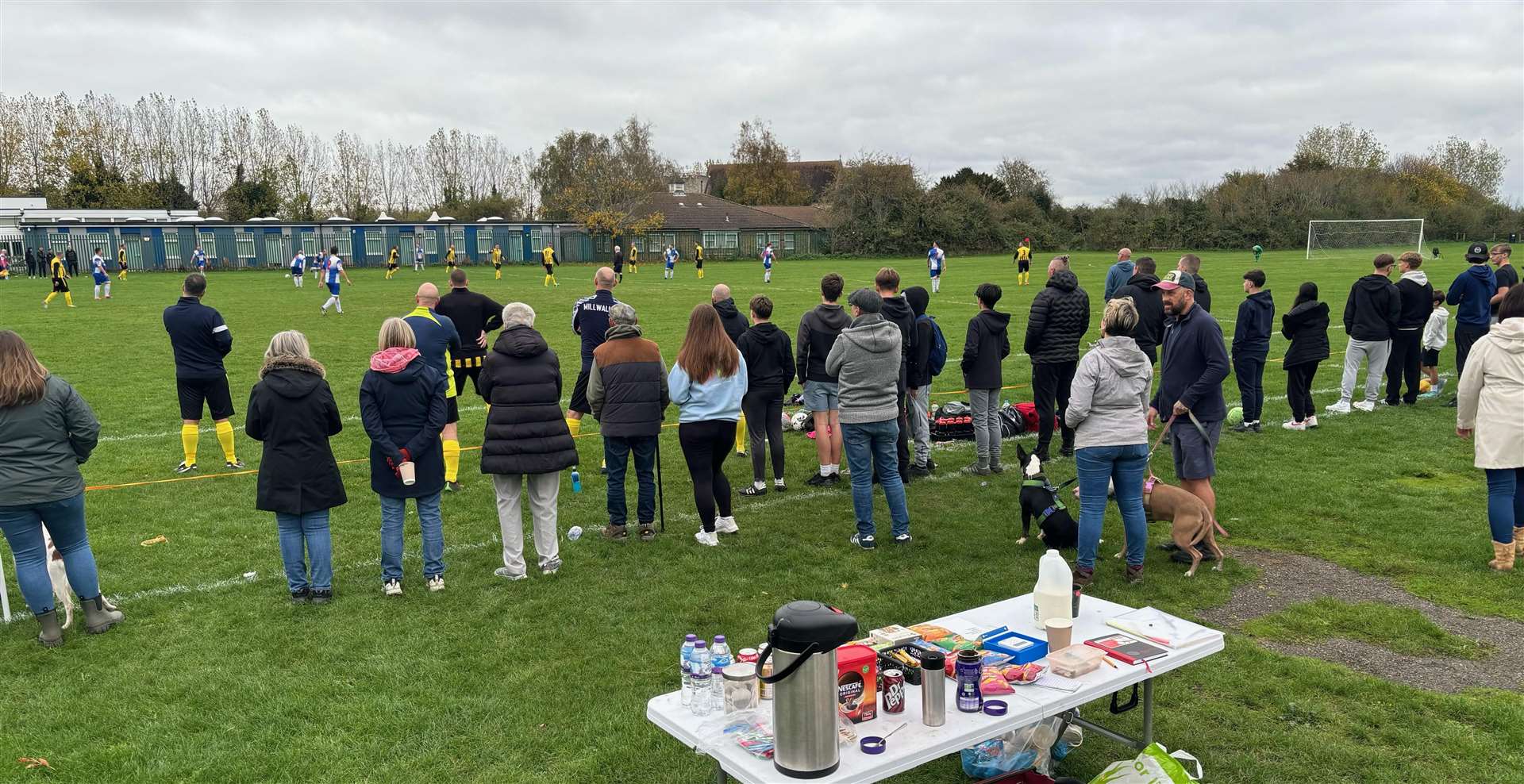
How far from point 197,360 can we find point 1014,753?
8.73m

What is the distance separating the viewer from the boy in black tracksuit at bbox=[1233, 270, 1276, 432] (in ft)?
35.2

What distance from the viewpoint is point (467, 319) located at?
31.8ft

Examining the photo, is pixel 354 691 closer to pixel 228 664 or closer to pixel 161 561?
pixel 228 664

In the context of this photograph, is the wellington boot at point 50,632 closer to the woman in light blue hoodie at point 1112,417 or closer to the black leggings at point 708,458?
the black leggings at point 708,458

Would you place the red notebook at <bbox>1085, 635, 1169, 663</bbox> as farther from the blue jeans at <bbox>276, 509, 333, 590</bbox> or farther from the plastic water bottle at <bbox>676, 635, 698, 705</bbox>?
the blue jeans at <bbox>276, 509, 333, 590</bbox>

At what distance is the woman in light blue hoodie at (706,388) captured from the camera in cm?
719

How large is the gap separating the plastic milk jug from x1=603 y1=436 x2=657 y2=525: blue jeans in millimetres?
3779

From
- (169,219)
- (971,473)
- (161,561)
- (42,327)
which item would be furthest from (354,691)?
(169,219)

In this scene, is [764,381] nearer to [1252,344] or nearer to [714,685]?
[714,685]

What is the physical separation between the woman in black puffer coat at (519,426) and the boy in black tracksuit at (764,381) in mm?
2067

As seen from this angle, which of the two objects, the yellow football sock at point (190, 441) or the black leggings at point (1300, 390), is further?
the black leggings at point (1300, 390)

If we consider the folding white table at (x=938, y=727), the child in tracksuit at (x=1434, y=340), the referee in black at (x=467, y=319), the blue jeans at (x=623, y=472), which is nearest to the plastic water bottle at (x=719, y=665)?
the folding white table at (x=938, y=727)

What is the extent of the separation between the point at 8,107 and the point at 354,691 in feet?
295

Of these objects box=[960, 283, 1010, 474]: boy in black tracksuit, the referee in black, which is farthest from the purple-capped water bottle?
the referee in black
